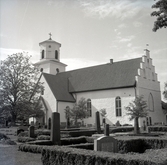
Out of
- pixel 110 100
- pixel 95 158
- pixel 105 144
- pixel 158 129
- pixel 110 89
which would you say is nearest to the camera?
pixel 95 158

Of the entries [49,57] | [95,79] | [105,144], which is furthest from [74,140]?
[49,57]

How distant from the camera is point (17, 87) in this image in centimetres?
2655

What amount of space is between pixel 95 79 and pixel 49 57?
10.4 metres

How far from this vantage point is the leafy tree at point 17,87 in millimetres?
26016

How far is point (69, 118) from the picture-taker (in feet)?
102

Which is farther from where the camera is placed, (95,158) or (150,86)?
(150,86)

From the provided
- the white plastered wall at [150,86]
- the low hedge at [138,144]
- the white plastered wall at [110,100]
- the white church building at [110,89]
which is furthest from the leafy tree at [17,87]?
the low hedge at [138,144]

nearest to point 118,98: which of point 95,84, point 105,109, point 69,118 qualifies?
point 105,109

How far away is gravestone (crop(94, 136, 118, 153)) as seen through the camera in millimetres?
8508

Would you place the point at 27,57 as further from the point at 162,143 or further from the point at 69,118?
the point at 162,143

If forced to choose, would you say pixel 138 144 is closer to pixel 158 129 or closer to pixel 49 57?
pixel 158 129

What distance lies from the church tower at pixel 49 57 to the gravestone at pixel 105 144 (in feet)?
99.3

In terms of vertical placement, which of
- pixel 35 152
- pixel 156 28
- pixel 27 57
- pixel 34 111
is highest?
pixel 27 57

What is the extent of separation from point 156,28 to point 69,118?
21331 millimetres
